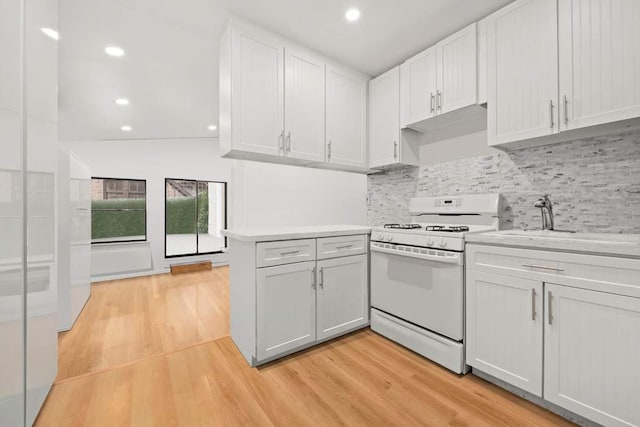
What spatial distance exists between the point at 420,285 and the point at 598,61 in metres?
1.69

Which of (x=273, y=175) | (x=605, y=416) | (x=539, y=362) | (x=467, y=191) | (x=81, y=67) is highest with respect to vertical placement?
(x=81, y=67)

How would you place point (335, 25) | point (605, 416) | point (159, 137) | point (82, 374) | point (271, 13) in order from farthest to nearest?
point (159, 137) → point (335, 25) → point (271, 13) → point (82, 374) → point (605, 416)

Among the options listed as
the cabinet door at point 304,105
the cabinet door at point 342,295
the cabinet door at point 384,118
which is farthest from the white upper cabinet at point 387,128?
the cabinet door at point 342,295

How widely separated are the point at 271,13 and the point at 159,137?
4.19m

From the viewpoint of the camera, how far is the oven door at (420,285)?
6.04ft

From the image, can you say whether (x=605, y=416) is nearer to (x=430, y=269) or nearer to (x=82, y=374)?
(x=430, y=269)

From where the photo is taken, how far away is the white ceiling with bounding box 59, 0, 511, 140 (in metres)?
1.99

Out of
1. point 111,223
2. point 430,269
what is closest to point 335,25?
point 430,269

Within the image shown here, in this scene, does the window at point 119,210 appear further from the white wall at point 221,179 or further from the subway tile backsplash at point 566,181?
the subway tile backsplash at point 566,181

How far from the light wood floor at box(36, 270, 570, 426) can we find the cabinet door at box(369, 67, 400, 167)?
1.81m

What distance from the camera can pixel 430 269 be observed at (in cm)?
198

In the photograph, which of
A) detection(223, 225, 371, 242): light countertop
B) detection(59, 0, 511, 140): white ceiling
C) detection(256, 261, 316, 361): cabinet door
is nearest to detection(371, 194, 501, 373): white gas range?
detection(223, 225, 371, 242): light countertop

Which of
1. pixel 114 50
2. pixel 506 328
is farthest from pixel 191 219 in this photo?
pixel 506 328

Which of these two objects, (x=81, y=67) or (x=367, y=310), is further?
→ (x=81, y=67)
